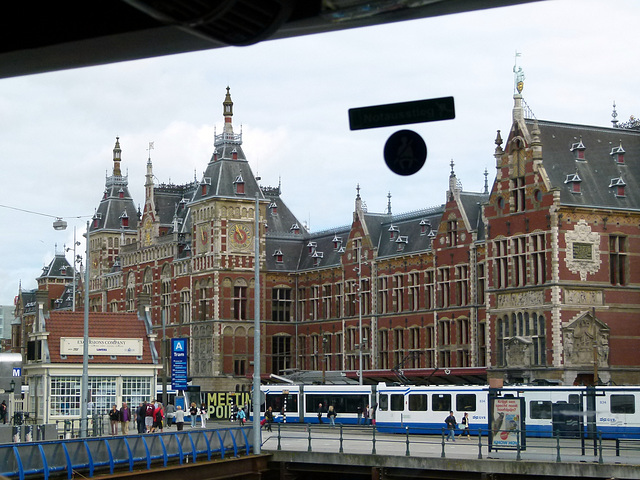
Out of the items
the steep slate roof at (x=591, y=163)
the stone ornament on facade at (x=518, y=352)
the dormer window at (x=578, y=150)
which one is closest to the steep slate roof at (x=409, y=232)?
the steep slate roof at (x=591, y=163)

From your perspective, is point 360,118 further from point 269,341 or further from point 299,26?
point 269,341

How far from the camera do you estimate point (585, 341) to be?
173 ft

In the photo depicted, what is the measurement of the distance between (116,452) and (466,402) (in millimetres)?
22181

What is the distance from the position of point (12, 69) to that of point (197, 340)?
238 ft

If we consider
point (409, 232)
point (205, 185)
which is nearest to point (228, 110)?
point (205, 185)

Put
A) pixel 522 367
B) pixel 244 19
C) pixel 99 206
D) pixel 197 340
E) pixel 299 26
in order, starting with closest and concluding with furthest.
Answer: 1. pixel 244 19
2. pixel 299 26
3. pixel 522 367
4. pixel 197 340
5. pixel 99 206

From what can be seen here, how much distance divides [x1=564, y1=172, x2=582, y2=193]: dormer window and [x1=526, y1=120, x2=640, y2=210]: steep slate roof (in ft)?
0.46

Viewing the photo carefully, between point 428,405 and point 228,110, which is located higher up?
point 228,110

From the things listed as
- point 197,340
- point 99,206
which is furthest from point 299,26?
point 99,206

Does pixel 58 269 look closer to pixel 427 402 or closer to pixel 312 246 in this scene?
pixel 312 246

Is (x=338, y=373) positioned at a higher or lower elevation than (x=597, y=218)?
lower

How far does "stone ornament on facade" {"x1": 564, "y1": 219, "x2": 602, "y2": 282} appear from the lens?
53.4 m

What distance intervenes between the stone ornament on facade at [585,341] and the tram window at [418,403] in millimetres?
8156

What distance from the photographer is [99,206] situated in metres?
103
